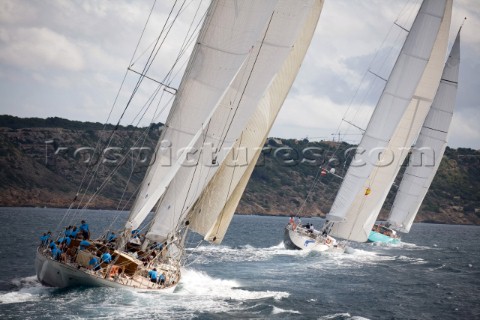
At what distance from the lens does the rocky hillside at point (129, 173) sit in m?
104

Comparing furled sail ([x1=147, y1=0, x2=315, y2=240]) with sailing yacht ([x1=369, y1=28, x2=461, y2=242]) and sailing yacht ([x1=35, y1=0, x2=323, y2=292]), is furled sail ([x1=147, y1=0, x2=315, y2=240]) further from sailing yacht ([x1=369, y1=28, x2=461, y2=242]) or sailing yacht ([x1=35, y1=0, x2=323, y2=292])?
sailing yacht ([x1=369, y1=28, x2=461, y2=242])

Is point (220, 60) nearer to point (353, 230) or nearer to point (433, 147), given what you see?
point (353, 230)

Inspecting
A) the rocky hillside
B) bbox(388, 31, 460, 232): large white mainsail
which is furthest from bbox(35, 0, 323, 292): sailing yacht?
the rocky hillside

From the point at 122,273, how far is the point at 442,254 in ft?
124

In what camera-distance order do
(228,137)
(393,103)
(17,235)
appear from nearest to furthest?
(228,137)
(393,103)
(17,235)

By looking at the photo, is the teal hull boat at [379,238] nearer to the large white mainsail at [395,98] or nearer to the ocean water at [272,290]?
the ocean water at [272,290]

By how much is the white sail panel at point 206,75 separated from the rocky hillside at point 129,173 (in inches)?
2498

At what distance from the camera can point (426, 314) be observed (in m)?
26.6

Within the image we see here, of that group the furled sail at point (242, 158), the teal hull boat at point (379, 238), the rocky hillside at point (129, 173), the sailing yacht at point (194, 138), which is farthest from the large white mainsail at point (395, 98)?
the rocky hillside at point (129, 173)

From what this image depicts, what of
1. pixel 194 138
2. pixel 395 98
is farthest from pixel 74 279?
pixel 395 98

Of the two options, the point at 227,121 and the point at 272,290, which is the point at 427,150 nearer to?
the point at 272,290

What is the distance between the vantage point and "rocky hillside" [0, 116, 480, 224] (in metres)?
104

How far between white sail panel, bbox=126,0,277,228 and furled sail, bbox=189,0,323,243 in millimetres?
4502

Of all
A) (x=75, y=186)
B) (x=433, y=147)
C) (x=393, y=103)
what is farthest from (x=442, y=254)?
(x=75, y=186)
